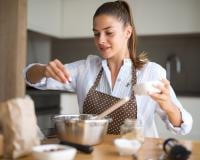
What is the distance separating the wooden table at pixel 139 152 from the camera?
0.84m

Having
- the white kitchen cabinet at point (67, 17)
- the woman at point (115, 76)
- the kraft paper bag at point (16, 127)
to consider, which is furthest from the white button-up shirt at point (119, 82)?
the white kitchen cabinet at point (67, 17)

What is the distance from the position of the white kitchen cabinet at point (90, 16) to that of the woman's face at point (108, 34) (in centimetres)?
168

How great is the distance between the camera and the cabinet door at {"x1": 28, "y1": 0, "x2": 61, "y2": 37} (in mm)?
2990

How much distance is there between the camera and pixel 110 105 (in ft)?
4.32

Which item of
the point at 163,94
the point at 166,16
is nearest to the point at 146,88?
the point at 163,94

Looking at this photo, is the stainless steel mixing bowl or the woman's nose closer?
the stainless steel mixing bowl

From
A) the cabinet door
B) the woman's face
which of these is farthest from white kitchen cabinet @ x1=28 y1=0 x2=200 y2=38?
the woman's face

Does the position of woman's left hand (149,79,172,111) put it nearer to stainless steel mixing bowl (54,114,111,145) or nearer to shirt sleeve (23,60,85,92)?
stainless steel mixing bowl (54,114,111,145)

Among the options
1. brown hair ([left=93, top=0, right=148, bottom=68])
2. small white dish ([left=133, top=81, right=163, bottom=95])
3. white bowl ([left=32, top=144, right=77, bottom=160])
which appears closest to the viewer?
white bowl ([left=32, top=144, right=77, bottom=160])

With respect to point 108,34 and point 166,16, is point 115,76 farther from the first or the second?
point 166,16

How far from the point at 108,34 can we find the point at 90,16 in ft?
6.44

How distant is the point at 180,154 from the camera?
2.60ft

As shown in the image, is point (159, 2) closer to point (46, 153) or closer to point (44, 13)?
point (44, 13)

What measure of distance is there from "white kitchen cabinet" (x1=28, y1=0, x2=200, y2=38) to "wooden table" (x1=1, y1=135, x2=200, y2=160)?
2082 millimetres
